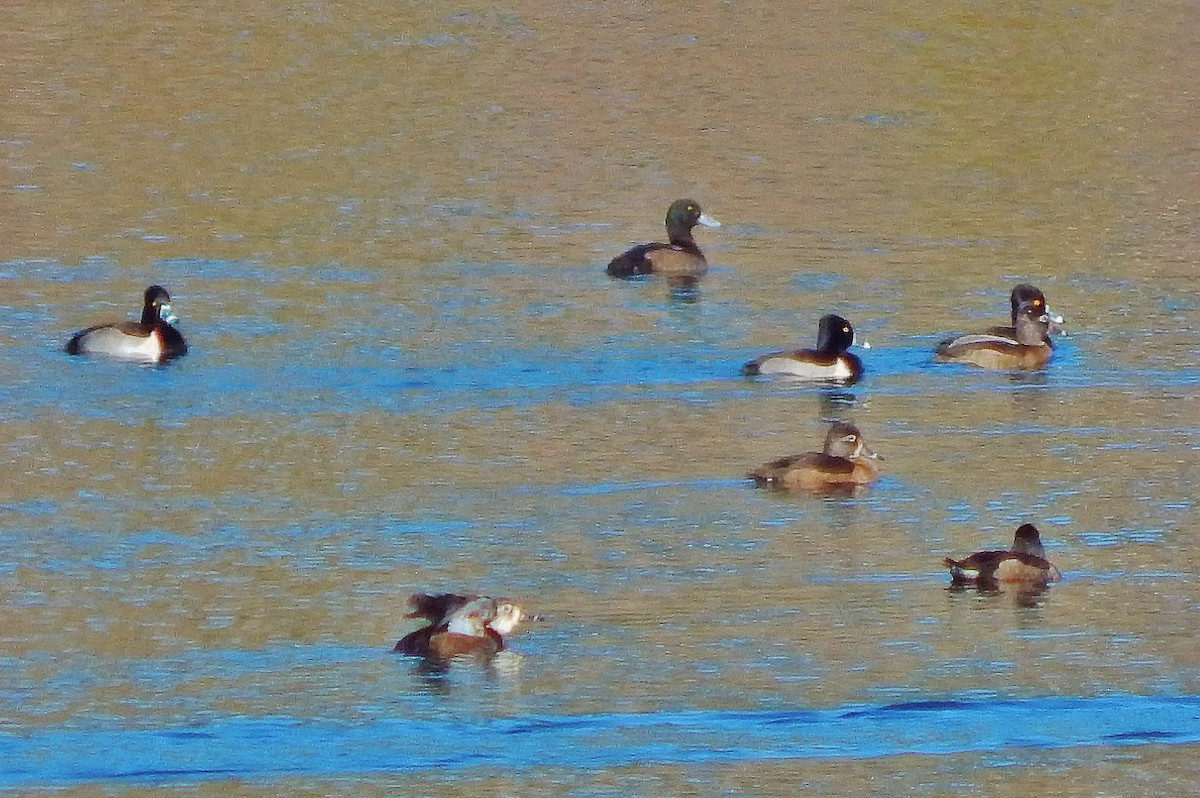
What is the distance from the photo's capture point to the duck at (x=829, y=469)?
12781 millimetres

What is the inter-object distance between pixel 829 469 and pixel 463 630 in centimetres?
324

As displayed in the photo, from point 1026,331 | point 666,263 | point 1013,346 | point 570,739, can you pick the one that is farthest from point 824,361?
point 570,739

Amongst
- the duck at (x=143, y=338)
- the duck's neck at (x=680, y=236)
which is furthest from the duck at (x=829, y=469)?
the duck's neck at (x=680, y=236)

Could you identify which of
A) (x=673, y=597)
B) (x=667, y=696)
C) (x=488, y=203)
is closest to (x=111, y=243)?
(x=488, y=203)

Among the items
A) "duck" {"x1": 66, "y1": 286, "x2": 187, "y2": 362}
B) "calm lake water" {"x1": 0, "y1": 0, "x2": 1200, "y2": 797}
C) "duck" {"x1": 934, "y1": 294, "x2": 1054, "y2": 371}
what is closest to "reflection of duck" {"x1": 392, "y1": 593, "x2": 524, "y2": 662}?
"calm lake water" {"x1": 0, "y1": 0, "x2": 1200, "y2": 797}

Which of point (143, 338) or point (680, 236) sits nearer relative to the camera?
point (143, 338)

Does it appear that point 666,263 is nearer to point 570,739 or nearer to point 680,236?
point 680,236

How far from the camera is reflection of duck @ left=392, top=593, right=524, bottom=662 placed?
10.0 m

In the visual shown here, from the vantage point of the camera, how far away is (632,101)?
2730 cm

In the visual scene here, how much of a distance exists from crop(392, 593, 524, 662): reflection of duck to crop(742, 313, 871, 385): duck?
5305mm

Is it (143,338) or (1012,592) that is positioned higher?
(143,338)

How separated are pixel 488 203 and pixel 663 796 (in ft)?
41.7

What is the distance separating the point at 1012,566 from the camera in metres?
11.0

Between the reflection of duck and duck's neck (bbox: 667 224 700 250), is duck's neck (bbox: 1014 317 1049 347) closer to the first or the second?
duck's neck (bbox: 667 224 700 250)
